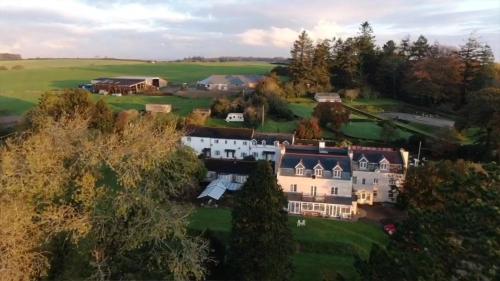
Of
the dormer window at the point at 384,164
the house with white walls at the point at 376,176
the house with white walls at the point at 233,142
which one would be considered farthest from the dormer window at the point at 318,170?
the house with white walls at the point at 233,142

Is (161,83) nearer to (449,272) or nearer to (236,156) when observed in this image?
(236,156)

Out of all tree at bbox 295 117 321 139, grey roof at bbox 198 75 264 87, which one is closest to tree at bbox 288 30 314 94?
grey roof at bbox 198 75 264 87

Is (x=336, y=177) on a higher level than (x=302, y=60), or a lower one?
lower

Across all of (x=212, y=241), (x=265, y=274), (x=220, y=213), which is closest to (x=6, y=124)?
(x=220, y=213)

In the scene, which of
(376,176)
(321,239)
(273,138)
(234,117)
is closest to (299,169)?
(376,176)

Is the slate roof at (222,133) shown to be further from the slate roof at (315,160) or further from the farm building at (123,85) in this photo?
the farm building at (123,85)

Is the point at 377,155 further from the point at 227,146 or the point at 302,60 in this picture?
the point at 302,60
